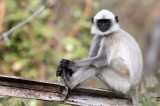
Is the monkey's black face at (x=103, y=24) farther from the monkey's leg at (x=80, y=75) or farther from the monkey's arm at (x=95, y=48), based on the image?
the monkey's leg at (x=80, y=75)

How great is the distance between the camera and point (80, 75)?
4.38 meters

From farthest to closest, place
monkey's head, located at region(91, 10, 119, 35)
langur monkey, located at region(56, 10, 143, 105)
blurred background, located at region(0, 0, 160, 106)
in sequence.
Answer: blurred background, located at region(0, 0, 160, 106)
monkey's head, located at region(91, 10, 119, 35)
langur monkey, located at region(56, 10, 143, 105)

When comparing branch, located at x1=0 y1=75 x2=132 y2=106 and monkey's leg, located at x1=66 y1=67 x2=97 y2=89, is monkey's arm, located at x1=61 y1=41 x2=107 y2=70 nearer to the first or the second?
monkey's leg, located at x1=66 y1=67 x2=97 y2=89

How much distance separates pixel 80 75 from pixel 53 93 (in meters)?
0.68

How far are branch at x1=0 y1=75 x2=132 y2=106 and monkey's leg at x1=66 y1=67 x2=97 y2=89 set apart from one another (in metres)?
0.17

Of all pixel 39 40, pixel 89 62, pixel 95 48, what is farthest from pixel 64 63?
pixel 39 40

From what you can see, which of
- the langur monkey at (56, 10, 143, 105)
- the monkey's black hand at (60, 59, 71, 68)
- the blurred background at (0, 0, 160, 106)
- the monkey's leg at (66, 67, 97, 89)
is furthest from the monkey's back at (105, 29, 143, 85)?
the blurred background at (0, 0, 160, 106)

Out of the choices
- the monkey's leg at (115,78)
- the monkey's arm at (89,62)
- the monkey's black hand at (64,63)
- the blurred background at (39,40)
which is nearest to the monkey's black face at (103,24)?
the monkey's arm at (89,62)

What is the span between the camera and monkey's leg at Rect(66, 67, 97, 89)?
4.22 m

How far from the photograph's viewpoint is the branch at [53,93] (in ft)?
12.0

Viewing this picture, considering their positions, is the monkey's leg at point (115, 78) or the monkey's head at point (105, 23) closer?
the monkey's leg at point (115, 78)

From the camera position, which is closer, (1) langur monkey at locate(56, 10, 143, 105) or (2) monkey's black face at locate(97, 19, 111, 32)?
(1) langur monkey at locate(56, 10, 143, 105)

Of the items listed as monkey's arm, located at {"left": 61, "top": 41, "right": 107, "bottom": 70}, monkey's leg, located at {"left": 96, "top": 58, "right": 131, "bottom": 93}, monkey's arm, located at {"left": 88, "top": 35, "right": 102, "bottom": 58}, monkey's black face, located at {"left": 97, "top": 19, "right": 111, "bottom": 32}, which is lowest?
monkey's leg, located at {"left": 96, "top": 58, "right": 131, "bottom": 93}

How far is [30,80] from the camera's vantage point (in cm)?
365
